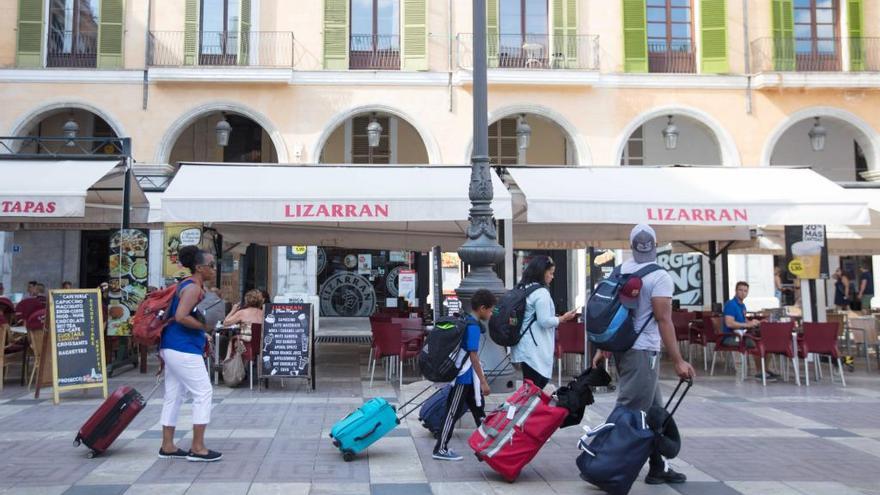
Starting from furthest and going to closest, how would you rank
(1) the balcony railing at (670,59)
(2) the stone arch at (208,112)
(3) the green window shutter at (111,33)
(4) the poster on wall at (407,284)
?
1. (4) the poster on wall at (407,284)
2. (1) the balcony railing at (670,59)
3. (2) the stone arch at (208,112)
4. (3) the green window shutter at (111,33)

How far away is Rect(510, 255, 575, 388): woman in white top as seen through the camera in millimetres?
5590

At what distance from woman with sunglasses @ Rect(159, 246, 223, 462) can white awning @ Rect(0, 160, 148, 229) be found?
5.16 meters

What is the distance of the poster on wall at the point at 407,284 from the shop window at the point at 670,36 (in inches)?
338

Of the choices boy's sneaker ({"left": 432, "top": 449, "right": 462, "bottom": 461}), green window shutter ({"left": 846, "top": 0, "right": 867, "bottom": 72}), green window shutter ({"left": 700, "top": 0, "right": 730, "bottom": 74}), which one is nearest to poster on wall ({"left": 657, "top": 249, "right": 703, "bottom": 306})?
green window shutter ({"left": 700, "top": 0, "right": 730, "bottom": 74})

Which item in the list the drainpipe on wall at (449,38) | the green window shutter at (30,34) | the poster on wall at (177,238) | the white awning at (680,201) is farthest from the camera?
the drainpipe on wall at (449,38)

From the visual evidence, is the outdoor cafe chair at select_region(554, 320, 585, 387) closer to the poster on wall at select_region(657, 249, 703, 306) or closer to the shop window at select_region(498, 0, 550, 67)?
the shop window at select_region(498, 0, 550, 67)

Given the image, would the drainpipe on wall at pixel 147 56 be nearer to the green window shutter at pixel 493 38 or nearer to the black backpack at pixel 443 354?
the green window shutter at pixel 493 38

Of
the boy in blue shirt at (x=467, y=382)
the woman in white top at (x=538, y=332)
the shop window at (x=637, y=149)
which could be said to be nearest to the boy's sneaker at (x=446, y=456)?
the boy in blue shirt at (x=467, y=382)

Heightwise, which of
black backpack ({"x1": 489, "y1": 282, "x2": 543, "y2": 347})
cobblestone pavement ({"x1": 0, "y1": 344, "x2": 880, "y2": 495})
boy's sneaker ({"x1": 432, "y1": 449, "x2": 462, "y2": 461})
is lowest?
cobblestone pavement ({"x1": 0, "y1": 344, "x2": 880, "y2": 495})

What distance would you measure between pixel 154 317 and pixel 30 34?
15.6m

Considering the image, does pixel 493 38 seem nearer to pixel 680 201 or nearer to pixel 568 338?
pixel 680 201

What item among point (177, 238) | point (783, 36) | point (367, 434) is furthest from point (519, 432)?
point (783, 36)

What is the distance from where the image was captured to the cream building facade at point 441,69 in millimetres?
17922

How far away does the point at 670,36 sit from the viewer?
1894cm
